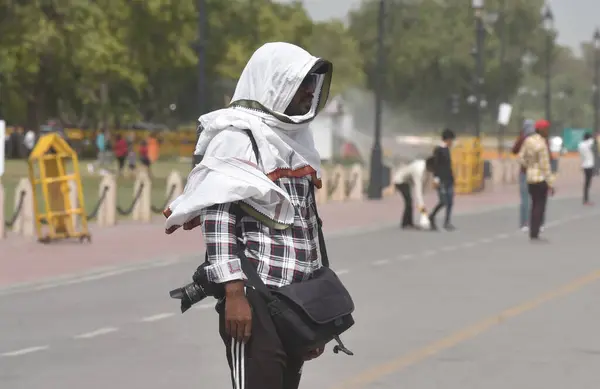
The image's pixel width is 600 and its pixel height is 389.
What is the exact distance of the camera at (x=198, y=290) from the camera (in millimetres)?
5371

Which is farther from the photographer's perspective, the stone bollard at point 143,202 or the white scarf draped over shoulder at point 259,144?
the stone bollard at point 143,202

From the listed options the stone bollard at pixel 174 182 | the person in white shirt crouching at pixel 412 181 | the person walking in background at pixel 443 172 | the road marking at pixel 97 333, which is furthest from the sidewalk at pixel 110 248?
the road marking at pixel 97 333

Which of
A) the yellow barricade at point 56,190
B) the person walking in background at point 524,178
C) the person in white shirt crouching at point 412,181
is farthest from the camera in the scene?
the person in white shirt crouching at point 412,181

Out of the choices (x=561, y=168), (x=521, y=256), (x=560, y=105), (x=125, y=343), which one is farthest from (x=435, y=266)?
(x=560, y=105)

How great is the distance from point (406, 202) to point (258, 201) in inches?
831

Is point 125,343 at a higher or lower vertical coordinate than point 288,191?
lower

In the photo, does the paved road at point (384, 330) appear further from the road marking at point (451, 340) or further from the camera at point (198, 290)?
the camera at point (198, 290)

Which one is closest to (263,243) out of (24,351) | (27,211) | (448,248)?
(24,351)

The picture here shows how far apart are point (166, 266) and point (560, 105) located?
151214 mm

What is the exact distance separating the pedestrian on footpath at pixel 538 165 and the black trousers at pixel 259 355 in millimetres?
17260

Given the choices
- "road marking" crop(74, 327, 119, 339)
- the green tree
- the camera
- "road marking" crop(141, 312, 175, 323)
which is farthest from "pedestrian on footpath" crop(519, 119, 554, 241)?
the green tree

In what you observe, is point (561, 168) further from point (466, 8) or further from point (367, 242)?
point (466, 8)

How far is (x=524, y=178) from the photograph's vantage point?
2533 centimetres

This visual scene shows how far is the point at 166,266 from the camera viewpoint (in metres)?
18.6
